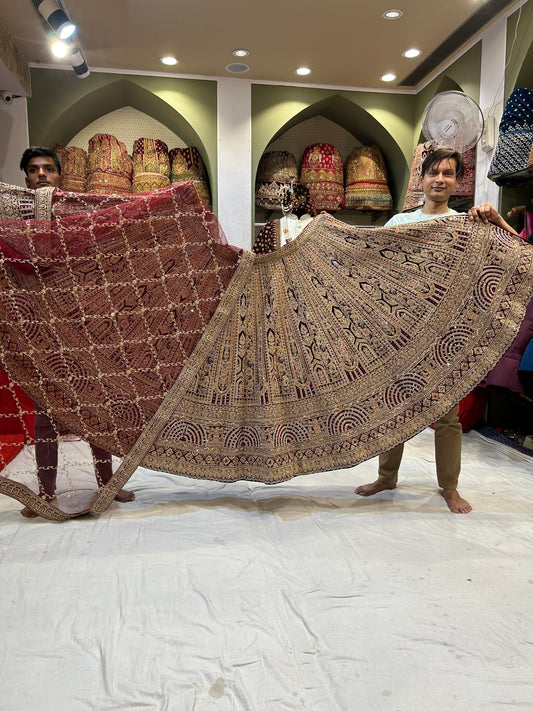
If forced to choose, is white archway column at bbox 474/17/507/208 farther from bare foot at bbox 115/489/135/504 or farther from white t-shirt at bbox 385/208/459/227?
bare foot at bbox 115/489/135/504

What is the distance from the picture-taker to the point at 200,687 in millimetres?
1159

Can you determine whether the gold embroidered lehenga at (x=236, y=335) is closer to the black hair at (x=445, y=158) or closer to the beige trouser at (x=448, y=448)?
the beige trouser at (x=448, y=448)

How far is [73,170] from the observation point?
14.5 ft

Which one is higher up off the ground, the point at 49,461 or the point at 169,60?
the point at 169,60

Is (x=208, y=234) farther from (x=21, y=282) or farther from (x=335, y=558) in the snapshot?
(x=335, y=558)

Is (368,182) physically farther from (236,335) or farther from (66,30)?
(236,335)

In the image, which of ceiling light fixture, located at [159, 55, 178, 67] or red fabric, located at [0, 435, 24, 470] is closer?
red fabric, located at [0, 435, 24, 470]

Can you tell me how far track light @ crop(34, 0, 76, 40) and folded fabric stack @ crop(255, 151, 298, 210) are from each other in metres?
1.96

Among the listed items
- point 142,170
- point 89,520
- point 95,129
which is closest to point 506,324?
point 89,520

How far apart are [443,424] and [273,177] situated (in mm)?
3286

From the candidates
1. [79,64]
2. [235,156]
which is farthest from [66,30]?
[235,156]

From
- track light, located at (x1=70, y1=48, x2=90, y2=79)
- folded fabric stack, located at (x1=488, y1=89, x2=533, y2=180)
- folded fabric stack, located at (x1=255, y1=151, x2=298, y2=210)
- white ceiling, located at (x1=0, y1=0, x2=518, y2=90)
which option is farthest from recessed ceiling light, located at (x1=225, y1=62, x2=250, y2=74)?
folded fabric stack, located at (x1=488, y1=89, x2=533, y2=180)

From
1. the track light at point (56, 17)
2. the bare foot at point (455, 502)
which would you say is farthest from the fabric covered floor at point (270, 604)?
the track light at point (56, 17)

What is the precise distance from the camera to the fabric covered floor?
1.16 m
